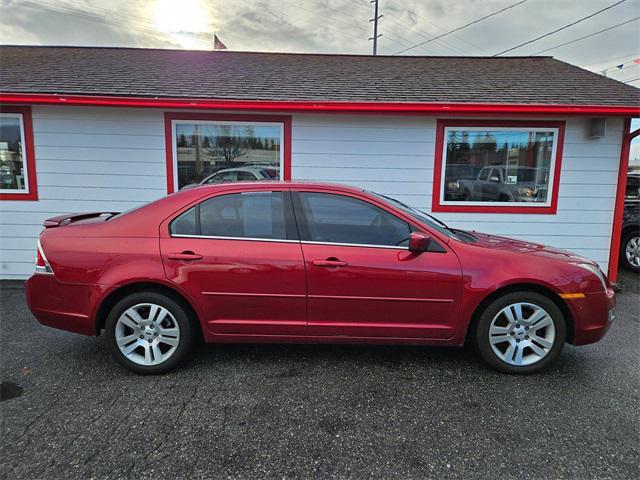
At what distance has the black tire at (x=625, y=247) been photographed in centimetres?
675

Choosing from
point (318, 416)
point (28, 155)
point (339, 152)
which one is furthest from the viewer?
point (339, 152)

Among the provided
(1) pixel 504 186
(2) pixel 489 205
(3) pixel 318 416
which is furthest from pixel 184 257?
(1) pixel 504 186

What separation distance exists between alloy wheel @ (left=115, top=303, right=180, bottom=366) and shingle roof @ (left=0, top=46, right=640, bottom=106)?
138 inches

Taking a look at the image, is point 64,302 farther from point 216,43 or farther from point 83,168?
point 216,43

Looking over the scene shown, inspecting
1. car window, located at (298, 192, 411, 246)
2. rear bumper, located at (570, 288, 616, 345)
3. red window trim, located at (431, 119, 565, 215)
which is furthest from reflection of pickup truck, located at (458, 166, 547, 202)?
car window, located at (298, 192, 411, 246)

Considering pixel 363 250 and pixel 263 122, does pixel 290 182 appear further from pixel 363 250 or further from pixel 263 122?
pixel 263 122

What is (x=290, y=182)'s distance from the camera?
3.38 metres

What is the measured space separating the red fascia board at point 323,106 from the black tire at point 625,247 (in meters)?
2.35

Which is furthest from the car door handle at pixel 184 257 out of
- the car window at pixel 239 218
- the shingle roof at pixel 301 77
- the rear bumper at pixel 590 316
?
the shingle roof at pixel 301 77

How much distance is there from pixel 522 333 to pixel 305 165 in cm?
388

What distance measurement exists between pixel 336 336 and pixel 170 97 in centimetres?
420

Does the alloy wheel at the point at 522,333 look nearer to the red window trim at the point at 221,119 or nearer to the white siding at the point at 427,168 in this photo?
the white siding at the point at 427,168

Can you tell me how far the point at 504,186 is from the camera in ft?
20.4

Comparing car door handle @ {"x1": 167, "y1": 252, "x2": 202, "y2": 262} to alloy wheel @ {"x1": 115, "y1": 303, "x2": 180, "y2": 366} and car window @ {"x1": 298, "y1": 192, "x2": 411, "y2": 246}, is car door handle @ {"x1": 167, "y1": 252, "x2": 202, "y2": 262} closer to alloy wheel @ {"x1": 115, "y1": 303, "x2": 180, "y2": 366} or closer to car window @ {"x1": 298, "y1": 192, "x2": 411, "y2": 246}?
alloy wheel @ {"x1": 115, "y1": 303, "x2": 180, "y2": 366}
